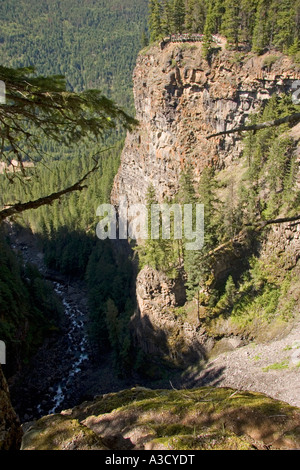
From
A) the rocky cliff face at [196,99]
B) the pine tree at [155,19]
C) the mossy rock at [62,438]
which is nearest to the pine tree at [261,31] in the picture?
the rocky cliff face at [196,99]

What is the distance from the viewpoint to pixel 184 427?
6.50 m

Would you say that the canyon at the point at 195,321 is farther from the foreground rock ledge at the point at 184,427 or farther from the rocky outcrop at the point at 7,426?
the rocky outcrop at the point at 7,426

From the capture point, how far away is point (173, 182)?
1988 inches

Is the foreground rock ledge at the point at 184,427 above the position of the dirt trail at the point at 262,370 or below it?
above

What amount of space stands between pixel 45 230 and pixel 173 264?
53294mm

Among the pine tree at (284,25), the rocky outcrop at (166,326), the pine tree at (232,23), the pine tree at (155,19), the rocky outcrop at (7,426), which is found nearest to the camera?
the rocky outcrop at (7,426)

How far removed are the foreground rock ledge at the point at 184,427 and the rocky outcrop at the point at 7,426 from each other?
0.20m

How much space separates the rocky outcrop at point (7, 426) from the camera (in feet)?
18.9

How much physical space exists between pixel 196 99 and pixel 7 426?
49187 millimetres

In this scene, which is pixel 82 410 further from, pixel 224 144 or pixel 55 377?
pixel 224 144

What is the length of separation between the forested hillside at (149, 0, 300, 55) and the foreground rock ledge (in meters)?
47.2

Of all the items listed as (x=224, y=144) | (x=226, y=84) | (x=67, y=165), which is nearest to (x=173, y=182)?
(x=224, y=144)
